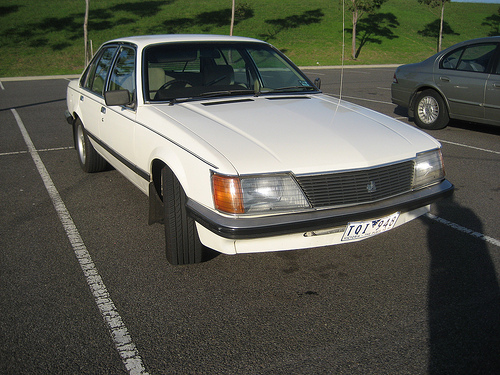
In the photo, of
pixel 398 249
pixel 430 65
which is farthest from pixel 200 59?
pixel 430 65

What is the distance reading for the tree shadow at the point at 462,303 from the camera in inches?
99.0

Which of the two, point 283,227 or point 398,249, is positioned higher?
point 283,227

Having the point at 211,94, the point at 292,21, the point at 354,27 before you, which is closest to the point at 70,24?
the point at 292,21

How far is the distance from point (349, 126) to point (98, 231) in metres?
2.36

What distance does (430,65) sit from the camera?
8.57 m

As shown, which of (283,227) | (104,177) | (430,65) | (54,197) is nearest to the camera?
(283,227)

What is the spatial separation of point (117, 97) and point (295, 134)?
159 cm

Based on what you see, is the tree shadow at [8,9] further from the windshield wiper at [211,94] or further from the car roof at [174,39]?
the windshield wiper at [211,94]

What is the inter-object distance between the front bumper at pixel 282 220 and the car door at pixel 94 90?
2439 millimetres

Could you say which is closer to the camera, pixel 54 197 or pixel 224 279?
pixel 224 279

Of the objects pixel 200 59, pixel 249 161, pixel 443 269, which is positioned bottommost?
pixel 443 269

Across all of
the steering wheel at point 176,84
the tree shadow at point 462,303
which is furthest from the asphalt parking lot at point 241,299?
the steering wheel at point 176,84

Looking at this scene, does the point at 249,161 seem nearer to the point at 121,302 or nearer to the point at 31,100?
the point at 121,302

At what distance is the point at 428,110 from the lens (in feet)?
28.5
